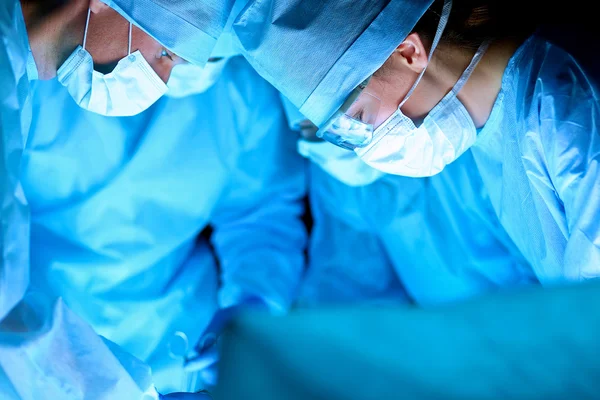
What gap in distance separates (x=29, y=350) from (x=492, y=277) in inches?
39.1

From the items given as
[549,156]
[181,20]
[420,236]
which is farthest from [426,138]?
[181,20]

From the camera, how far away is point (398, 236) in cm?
146

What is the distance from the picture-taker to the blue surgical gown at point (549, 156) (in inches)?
36.0

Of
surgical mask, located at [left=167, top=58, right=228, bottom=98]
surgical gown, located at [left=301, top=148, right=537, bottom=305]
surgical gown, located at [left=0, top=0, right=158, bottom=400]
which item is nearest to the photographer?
surgical gown, located at [left=0, top=0, right=158, bottom=400]

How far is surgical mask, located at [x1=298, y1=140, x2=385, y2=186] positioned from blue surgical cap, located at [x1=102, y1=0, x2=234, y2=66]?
17.6 inches

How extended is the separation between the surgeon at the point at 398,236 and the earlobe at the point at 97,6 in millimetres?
485

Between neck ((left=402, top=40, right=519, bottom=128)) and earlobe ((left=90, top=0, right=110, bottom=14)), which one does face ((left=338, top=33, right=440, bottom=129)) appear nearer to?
neck ((left=402, top=40, right=519, bottom=128))

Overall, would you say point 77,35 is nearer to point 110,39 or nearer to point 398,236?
point 110,39

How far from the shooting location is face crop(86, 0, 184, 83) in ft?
3.41

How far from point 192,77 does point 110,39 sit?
23 centimetres

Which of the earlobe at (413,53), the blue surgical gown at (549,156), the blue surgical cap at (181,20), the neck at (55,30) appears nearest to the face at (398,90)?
the earlobe at (413,53)

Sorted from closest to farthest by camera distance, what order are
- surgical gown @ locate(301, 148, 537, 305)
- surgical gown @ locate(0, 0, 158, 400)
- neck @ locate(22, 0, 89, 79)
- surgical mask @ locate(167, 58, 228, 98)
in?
1. surgical gown @ locate(0, 0, 158, 400)
2. neck @ locate(22, 0, 89, 79)
3. surgical mask @ locate(167, 58, 228, 98)
4. surgical gown @ locate(301, 148, 537, 305)

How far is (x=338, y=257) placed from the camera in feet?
5.15

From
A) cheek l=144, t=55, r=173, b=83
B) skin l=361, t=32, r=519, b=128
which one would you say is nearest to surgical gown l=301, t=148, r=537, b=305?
skin l=361, t=32, r=519, b=128
